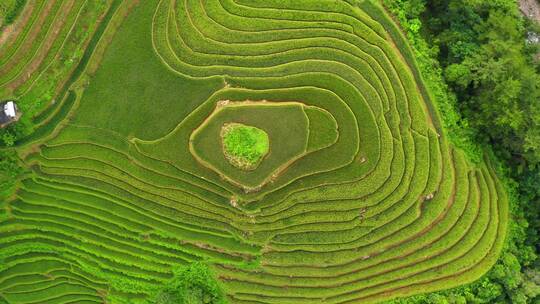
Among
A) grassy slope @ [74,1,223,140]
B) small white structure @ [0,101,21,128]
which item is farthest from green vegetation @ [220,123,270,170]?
small white structure @ [0,101,21,128]

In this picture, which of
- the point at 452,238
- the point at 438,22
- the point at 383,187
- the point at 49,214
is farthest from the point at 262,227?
the point at 438,22

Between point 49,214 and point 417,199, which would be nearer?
point 417,199

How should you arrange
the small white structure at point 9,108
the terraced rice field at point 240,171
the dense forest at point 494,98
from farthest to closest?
the small white structure at point 9,108 → the terraced rice field at point 240,171 → the dense forest at point 494,98

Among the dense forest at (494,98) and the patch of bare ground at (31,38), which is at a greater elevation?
the patch of bare ground at (31,38)

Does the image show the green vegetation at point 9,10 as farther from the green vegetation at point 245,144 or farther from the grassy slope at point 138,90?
the green vegetation at point 245,144

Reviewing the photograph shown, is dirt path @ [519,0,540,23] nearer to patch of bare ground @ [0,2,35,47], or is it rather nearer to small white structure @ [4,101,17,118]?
patch of bare ground @ [0,2,35,47]

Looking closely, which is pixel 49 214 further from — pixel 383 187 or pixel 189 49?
pixel 383 187

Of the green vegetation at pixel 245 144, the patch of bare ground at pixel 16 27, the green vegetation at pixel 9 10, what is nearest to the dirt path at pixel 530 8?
the green vegetation at pixel 245 144
